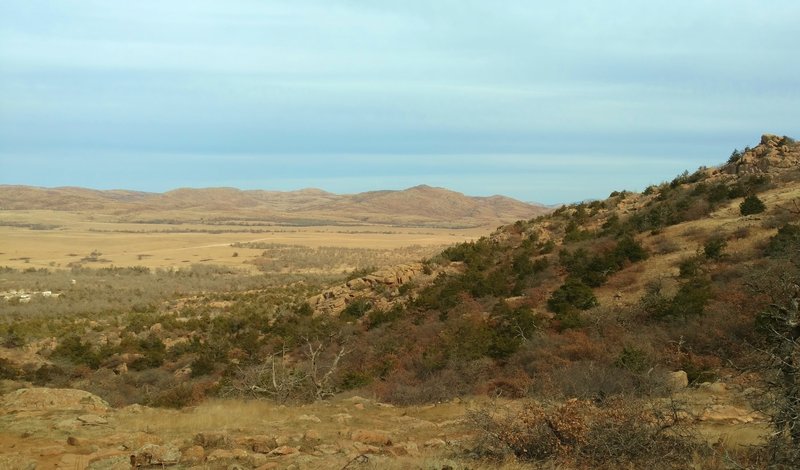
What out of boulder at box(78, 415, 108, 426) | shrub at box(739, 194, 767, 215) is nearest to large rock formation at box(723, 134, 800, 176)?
shrub at box(739, 194, 767, 215)

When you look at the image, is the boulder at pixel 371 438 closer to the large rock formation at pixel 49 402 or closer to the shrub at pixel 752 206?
the large rock formation at pixel 49 402

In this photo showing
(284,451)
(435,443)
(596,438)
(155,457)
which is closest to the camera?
(596,438)

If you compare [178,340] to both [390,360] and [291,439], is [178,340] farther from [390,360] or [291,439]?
[291,439]

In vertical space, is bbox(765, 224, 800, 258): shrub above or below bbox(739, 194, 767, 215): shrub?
below

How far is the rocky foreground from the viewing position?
272 inches

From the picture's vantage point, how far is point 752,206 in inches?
725

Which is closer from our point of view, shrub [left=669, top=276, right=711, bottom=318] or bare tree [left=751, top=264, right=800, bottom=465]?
bare tree [left=751, top=264, right=800, bottom=465]

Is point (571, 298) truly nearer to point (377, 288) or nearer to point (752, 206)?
point (752, 206)

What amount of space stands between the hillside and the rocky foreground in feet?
0.21

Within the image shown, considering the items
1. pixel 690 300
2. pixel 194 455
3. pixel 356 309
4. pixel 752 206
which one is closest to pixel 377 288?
pixel 356 309

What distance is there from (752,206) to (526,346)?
10.7m

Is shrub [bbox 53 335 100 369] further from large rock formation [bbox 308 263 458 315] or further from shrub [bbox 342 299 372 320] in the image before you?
shrub [bbox 342 299 372 320]

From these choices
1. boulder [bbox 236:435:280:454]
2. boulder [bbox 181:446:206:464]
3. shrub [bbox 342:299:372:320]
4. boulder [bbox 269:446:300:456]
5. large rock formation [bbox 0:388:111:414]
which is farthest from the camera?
shrub [bbox 342:299:372:320]

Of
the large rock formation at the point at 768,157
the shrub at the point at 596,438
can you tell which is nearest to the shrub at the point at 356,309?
the shrub at the point at 596,438
